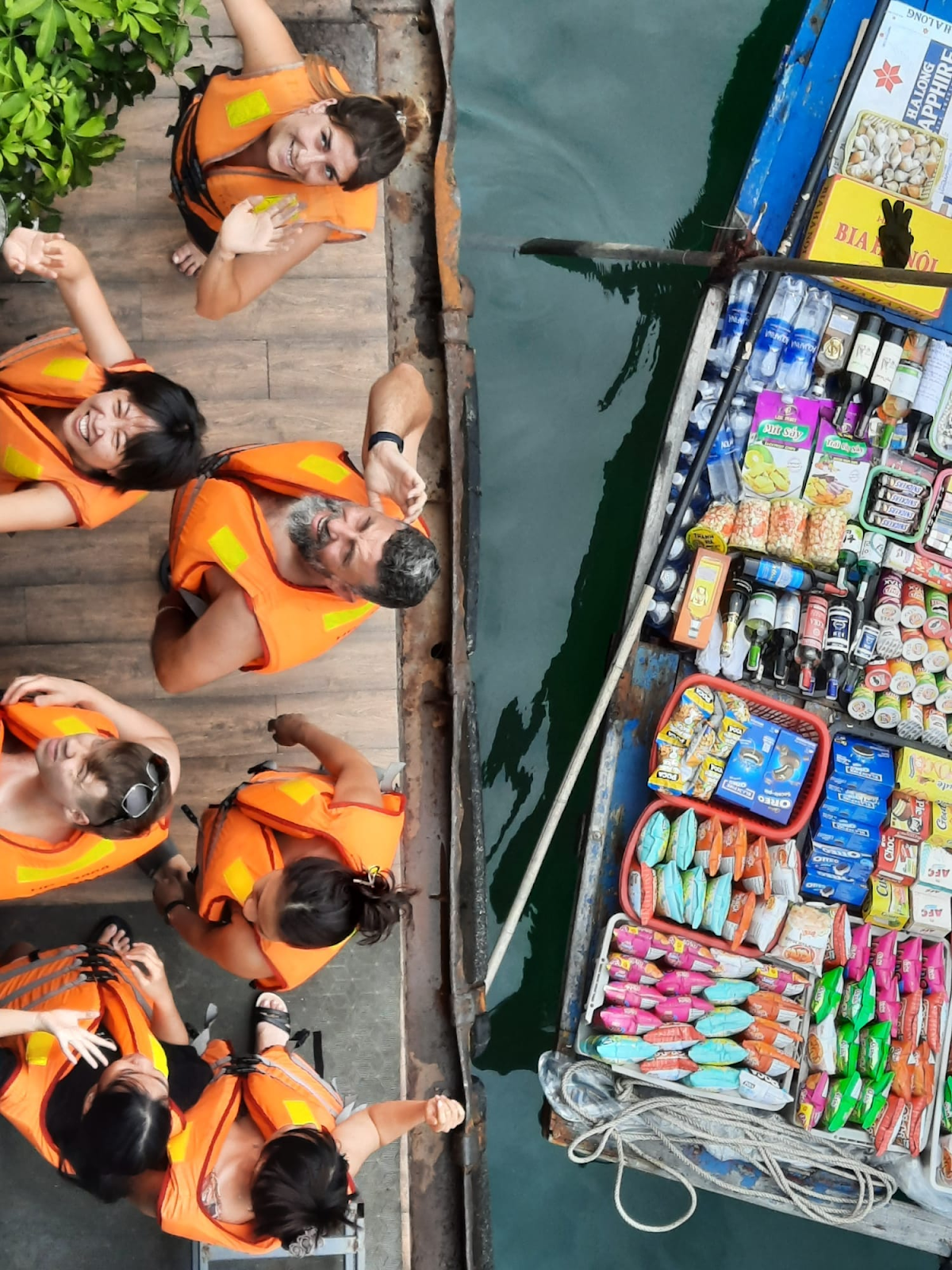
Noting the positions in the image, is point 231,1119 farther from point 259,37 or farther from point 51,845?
point 259,37

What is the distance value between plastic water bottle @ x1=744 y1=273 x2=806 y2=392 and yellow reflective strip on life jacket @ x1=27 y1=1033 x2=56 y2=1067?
420 cm

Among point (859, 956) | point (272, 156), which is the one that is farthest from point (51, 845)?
point (859, 956)

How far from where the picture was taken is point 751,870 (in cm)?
468

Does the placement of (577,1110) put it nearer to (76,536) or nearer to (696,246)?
(76,536)

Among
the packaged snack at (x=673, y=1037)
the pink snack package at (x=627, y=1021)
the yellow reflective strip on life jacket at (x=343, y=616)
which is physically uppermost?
the yellow reflective strip on life jacket at (x=343, y=616)

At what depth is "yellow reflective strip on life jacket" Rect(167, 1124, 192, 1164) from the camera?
102 inches

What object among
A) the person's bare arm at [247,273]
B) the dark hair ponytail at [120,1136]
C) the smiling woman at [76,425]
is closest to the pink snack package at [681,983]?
the dark hair ponytail at [120,1136]

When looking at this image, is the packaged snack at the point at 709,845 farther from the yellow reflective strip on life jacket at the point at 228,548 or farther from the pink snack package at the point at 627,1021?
the yellow reflective strip on life jacket at the point at 228,548

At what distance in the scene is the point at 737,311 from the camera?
195 inches

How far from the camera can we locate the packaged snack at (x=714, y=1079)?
4.56 m

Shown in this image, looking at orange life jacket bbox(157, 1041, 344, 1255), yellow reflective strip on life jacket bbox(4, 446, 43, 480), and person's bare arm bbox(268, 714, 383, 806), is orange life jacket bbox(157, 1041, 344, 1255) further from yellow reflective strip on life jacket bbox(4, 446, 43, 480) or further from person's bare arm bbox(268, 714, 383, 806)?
yellow reflective strip on life jacket bbox(4, 446, 43, 480)

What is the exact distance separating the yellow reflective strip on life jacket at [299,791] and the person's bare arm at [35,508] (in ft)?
2.99

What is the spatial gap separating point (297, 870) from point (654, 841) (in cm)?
253

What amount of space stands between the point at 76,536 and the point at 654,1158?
3.74 m
